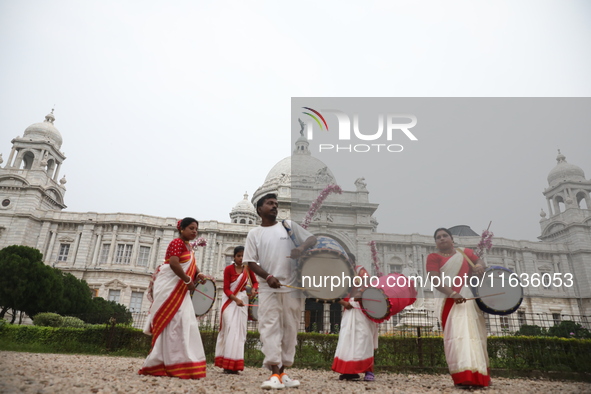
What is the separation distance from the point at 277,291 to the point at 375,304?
77.2 inches

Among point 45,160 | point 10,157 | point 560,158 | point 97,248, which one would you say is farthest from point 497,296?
point 10,157

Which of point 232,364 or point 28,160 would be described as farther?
point 28,160

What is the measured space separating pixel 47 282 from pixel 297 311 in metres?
20.4

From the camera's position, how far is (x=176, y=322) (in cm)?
437

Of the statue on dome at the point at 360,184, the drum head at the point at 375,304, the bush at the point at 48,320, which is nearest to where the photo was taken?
the drum head at the point at 375,304

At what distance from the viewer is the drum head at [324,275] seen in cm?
407

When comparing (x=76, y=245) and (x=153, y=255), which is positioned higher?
(x=76, y=245)

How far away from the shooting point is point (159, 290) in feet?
14.9

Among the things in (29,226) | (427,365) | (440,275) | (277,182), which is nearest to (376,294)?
(440,275)

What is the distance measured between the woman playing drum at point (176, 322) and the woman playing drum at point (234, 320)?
0.99 meters

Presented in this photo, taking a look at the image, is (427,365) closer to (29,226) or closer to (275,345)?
(275,345)

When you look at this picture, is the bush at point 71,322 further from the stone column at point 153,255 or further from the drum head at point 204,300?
the stone column at point 153,255

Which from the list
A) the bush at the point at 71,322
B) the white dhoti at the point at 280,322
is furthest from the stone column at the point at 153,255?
the white dhoti at the point at 280,322

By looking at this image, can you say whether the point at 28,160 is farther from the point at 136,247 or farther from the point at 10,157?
the point at 136,247
